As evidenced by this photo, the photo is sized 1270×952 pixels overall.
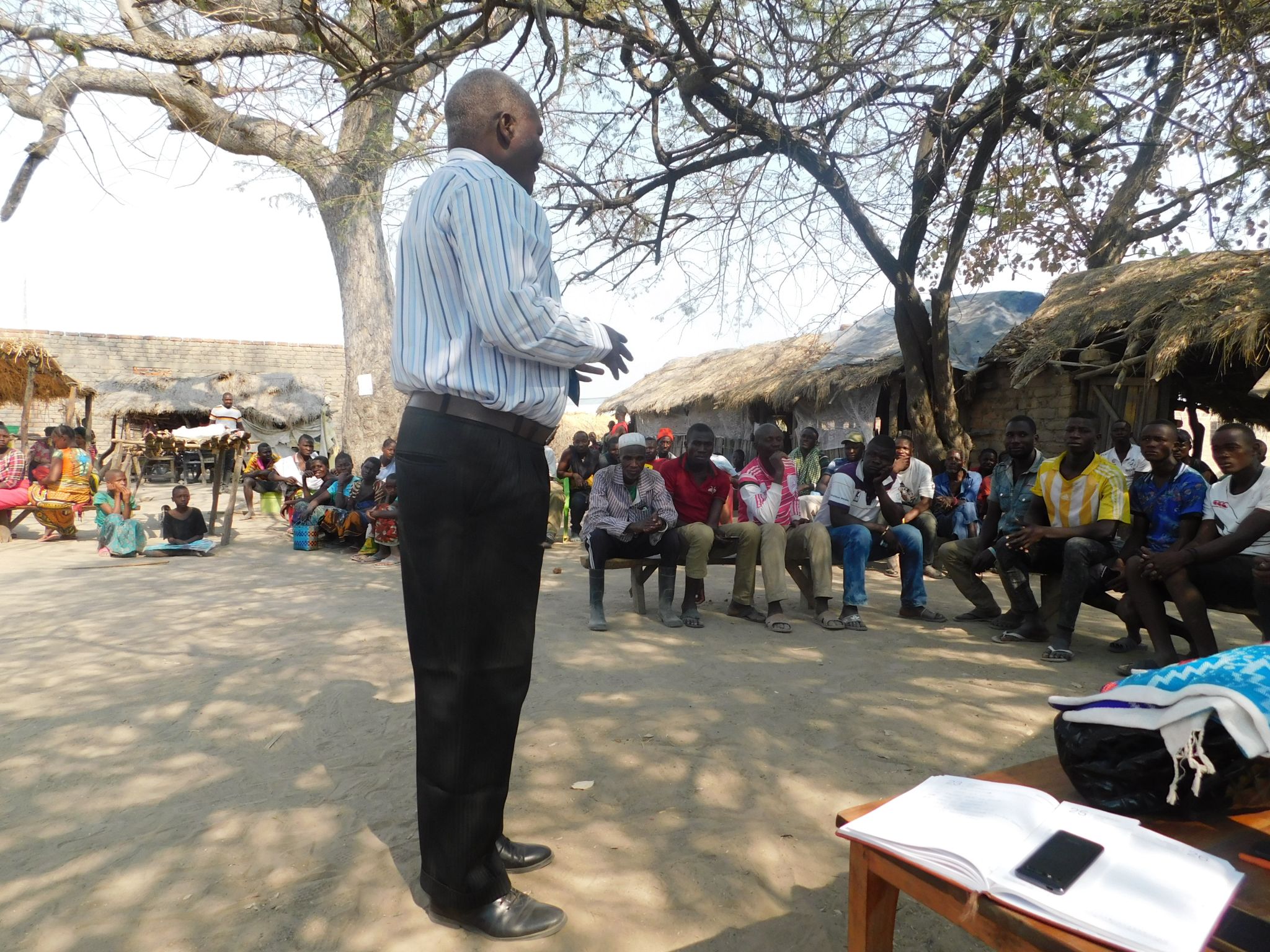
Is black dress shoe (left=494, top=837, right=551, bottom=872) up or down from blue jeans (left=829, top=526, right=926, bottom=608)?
down

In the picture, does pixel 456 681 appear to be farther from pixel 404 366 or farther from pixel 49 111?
pixel 49 111

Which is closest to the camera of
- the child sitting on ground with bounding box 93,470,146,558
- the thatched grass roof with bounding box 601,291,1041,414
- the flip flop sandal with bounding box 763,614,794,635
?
the flip flop sandal with bounding box 763,614,794,635

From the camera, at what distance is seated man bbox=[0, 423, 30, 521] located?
391 inches

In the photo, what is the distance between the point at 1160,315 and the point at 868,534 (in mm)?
4764

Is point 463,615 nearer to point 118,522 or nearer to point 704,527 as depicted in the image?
point 704,527

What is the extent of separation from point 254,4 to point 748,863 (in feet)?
17.8

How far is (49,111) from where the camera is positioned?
3803mm

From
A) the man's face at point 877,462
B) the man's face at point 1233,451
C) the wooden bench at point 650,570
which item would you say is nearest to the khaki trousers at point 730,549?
the wooden bench at point 650,570

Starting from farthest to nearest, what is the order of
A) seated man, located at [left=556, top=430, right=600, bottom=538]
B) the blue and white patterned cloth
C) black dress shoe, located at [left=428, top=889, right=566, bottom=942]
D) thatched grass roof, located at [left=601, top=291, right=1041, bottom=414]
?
1. thatched grass roof, located at [left=601, top=291, right=1041, bottom=414]
2. seated man, located at [left=556, top=430, right=600, bottom=538]
3. black dress shoe, located at [left=428, top=889, right=566, bottom=942]
4. the blue and white patterned cloth

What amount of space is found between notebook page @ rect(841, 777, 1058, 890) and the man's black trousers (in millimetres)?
957

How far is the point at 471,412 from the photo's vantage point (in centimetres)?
195

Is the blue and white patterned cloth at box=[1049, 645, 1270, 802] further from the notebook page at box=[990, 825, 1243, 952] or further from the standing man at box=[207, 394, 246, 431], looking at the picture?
the standing man at box=[207, 394, 246, 431]

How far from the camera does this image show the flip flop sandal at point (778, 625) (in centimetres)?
544

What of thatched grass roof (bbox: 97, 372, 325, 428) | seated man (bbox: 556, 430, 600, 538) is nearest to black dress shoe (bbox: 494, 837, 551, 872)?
seated man (bbox: 556, 430, 600, 538)
